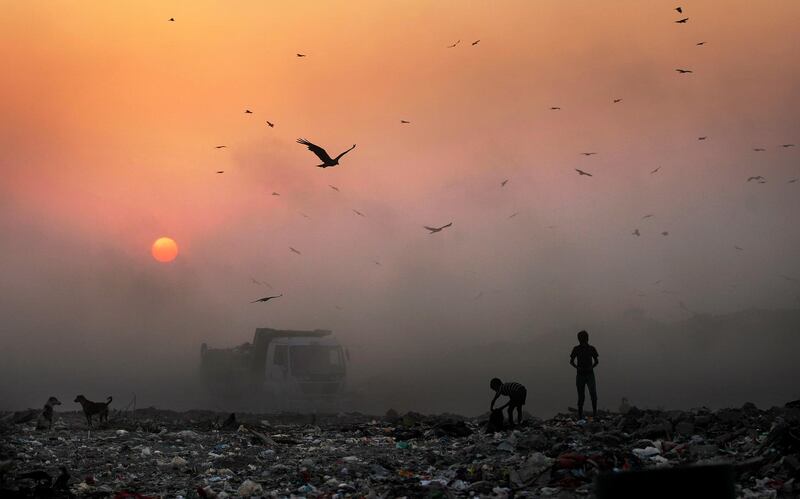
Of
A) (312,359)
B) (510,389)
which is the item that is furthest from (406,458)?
(312,359)

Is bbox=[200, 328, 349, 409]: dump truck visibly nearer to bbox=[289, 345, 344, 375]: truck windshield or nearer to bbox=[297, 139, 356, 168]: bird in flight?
bbox=[289, 345, 344, 375]: truck windshield

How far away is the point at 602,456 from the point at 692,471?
614cm

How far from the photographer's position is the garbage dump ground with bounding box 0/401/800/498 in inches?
310

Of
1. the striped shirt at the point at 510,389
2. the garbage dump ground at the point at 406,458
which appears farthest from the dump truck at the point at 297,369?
the striped shirt at the point at 510,389

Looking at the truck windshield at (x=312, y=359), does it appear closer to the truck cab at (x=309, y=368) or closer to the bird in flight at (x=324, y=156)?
the truck cab at (x=309, y=368)

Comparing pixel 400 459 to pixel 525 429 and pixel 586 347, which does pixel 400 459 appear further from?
pixel 586 347

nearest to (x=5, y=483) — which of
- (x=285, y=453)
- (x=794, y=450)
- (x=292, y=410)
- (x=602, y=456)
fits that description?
(x=285, y=453)

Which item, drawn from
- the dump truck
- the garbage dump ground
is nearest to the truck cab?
the dump truck

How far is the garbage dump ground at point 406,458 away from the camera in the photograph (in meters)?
7.88

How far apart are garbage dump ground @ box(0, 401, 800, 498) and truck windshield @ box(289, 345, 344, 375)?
20.9ft

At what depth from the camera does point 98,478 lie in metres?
9.09

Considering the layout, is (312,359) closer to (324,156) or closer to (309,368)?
(309,368)

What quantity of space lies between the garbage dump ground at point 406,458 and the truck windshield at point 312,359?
6357 millimetres

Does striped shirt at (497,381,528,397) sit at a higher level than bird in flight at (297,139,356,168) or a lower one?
A: lower
